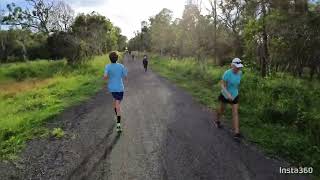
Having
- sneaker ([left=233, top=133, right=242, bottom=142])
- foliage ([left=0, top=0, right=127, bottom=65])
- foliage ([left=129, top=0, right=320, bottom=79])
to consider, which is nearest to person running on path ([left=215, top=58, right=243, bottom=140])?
sneaker ([left=233, top=133, right=242, bottom=142])

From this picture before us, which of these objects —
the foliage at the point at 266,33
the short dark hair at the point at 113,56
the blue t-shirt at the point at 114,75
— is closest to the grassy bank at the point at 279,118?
the blue t-shirt at the point at 114,75

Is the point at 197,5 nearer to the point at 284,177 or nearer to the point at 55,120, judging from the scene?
the point at 55,120

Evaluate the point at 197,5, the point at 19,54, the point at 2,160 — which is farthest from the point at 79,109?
the point at 19,54

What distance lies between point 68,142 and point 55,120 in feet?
10.1

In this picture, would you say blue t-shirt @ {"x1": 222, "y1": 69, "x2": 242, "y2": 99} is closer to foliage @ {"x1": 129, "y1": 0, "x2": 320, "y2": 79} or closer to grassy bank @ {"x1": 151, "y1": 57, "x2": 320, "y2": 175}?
grassy bank @ {"x1": 151, "y1": 57, "x2": 320, "y2": 175}

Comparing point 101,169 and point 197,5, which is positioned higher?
point 197,5

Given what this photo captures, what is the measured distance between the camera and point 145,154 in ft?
24.4

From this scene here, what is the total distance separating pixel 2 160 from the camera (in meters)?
7.58

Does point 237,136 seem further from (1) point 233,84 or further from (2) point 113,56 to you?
(2) point 113,56

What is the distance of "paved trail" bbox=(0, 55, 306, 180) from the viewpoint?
6422mm

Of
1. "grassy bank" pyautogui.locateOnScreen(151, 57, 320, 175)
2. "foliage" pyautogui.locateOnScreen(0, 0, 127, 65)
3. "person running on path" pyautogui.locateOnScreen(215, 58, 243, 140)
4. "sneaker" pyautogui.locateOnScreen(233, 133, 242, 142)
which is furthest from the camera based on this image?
"foliage" pyautogui.locateOnScreen(0, 0, 127, 65)

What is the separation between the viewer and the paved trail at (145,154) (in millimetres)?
6422

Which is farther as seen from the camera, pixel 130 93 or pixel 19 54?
pixel 19 54

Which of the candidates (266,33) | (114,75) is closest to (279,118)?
(114,75)
